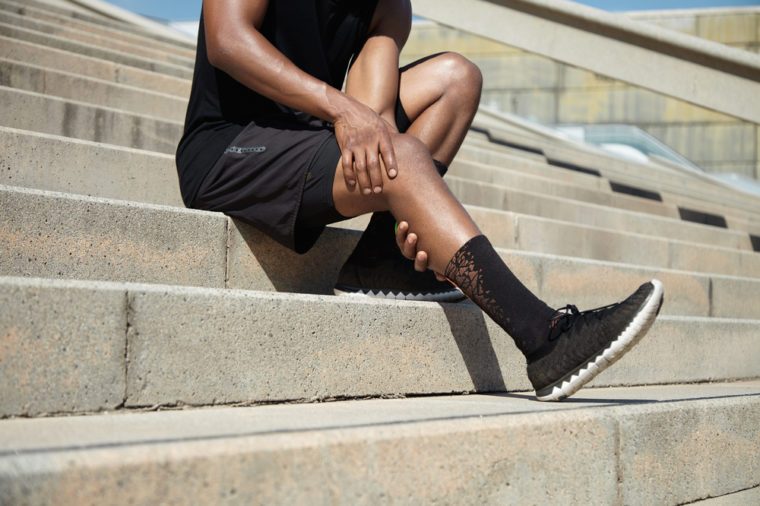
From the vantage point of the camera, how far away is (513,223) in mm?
4121

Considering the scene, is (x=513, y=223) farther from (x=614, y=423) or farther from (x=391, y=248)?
(x=614, y=423)

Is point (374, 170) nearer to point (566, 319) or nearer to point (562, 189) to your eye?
point (566, 319)

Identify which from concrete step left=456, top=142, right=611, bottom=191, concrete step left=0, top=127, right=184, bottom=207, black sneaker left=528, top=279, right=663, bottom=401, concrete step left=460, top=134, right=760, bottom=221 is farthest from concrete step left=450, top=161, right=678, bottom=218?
black sneaker left=528, top=279, right=663, bottom=401

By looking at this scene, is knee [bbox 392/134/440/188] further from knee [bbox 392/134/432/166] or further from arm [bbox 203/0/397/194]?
arm [bbox 203/0/397/194]

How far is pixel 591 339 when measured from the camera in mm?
2086

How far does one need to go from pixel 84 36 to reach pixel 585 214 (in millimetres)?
3340

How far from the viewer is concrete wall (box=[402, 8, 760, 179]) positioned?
490 inches

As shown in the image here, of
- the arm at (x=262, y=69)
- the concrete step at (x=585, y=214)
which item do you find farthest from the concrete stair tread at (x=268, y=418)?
the concrete step at (x=585, y=214)

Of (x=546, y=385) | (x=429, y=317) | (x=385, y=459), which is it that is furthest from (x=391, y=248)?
(x=385, y=459)

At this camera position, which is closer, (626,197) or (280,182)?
(280,182)

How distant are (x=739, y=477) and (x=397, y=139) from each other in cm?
126

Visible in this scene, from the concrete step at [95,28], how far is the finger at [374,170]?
4487mm

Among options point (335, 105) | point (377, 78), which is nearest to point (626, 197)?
point (377, 78)

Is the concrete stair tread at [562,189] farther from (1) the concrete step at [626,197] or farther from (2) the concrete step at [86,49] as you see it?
(2) the concrete step at [86,49]
